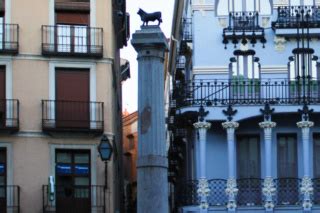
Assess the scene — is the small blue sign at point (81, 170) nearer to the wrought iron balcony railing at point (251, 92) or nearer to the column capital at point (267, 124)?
the wrought iron balcony railing at point (251, 92)

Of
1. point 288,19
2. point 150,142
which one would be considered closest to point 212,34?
point 288,19

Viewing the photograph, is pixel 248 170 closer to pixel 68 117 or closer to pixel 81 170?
pixel 81 170

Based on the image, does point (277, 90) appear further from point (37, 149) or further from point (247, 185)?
point (37, 149)

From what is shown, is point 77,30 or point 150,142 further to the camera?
point 77,30

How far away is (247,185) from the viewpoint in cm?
4097

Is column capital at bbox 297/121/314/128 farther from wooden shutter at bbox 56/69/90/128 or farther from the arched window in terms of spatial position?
wooden shutter at bbox 56/69/90/128

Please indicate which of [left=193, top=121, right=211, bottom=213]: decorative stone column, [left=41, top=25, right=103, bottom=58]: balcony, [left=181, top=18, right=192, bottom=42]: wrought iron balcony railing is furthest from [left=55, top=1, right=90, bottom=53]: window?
[left=193, top=121, right=211, bottom=213]: decorative stone column

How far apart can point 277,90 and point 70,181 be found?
339 inches

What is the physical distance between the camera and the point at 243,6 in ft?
139

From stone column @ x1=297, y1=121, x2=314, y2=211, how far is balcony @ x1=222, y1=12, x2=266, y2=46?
3.87 meters

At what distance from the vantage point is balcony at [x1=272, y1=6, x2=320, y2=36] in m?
41.7

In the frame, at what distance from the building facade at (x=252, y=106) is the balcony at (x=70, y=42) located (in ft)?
12.4

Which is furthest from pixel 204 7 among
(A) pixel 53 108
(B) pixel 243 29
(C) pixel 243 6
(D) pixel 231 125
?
(A) pixel 53 108

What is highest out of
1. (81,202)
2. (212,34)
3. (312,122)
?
(212,34)
